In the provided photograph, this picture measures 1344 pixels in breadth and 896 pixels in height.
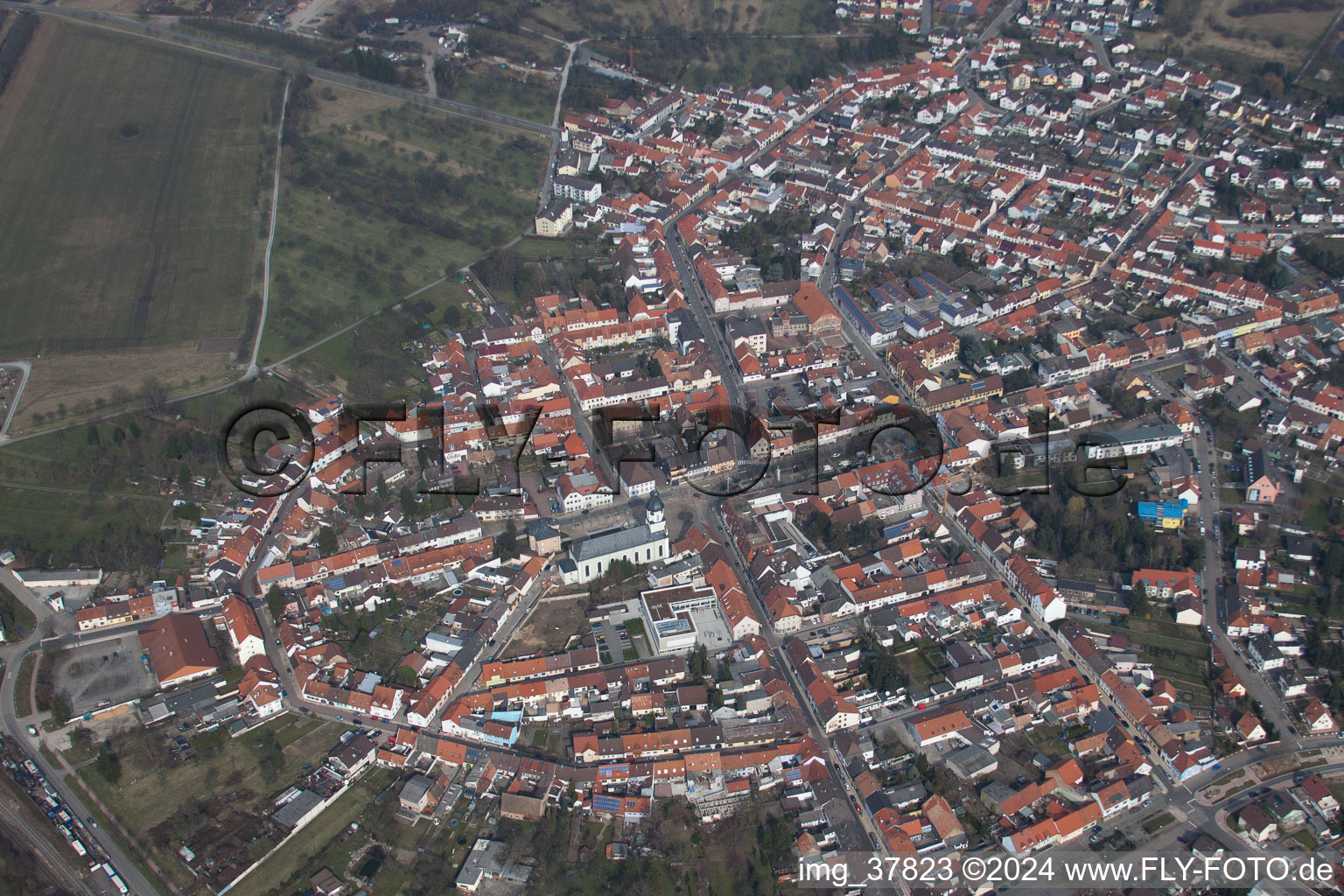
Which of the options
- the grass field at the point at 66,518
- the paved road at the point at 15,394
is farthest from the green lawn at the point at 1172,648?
the paved road at the point at 15,394

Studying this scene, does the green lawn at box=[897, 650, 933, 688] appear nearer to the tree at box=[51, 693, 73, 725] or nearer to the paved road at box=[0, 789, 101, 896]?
the paved road at box=[0, 789, 101, 896]

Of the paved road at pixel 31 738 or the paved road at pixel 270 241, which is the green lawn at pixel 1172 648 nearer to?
the paved road at pixel 31 738

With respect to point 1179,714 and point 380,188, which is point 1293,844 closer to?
point 1179,714

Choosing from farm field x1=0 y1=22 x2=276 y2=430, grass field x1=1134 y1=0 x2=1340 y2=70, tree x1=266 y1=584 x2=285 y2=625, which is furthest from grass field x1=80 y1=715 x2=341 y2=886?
grass field x1=1134 y1=0 x2=1340 y2=70

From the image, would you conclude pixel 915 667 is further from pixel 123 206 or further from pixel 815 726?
pixel 123 206

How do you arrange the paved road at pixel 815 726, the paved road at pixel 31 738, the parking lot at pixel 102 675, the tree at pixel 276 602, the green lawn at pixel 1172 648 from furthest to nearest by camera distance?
the tree at pixel 276 602 → the green lawn at pixel 1172 648 → the parking lot at pixel 102 675 → the paved road at pixel 815 726 → the paved road at pixel 31 738
